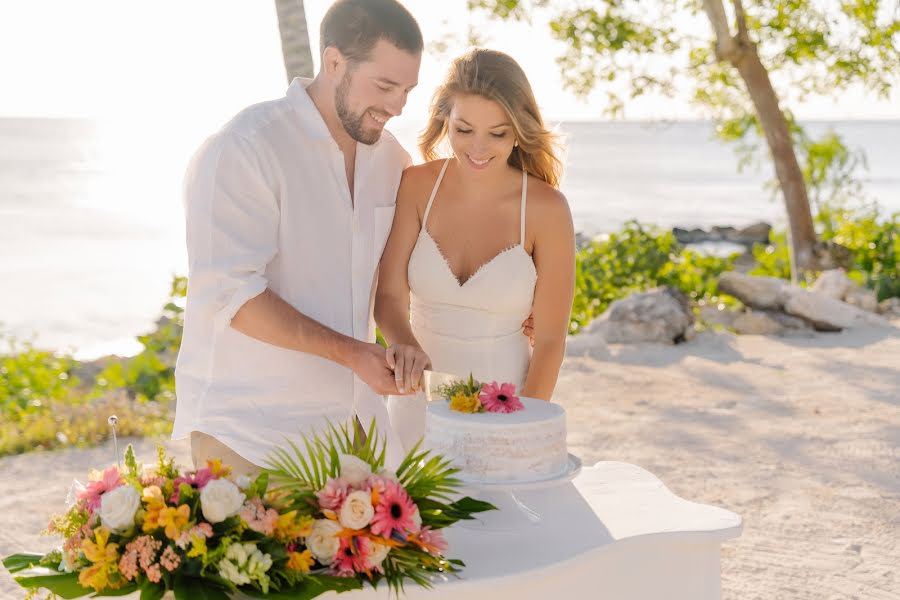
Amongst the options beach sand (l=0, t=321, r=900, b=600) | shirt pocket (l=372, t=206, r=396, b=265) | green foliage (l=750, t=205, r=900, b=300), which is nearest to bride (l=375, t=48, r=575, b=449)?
shirt pocket (l=372, t=206, r=396, b=265)

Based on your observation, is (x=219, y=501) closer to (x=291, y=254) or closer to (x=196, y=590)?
(x=196, y=590)

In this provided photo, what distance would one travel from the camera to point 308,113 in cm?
339

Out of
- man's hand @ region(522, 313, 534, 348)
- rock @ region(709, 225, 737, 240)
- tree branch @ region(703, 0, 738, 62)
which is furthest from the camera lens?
rock @ region(709, 225, 737, 240)

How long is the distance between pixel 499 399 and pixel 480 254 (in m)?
1.29

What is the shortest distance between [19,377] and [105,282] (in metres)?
10.6

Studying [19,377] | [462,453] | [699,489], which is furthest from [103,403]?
[462,453]

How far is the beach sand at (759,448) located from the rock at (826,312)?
206 mm

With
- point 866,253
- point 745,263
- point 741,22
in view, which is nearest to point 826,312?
point 866,253

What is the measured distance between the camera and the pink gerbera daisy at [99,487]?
230 cm

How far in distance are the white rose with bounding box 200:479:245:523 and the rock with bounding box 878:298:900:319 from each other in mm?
10589

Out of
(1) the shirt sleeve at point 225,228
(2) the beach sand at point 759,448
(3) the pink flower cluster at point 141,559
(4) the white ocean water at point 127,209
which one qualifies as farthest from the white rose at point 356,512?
(2) the beach sand at point 759,448

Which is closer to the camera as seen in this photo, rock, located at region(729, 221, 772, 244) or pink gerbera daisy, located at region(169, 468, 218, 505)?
pink gerbera daisy, located at region(169, 468, 218, 505)

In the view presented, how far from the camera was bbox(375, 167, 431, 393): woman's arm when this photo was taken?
146 inches

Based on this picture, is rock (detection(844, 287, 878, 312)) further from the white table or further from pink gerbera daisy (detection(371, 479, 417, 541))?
pink gerbera daisy (detection(371, 479, 417, 541))
